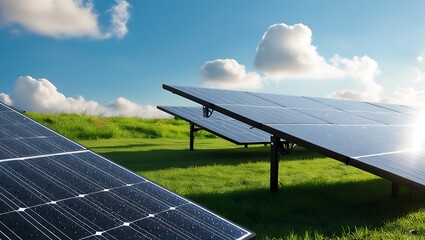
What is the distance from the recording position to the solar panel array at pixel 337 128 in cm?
706

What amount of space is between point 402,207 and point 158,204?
20.8 ft

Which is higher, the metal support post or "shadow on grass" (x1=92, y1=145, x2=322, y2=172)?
the metal support post

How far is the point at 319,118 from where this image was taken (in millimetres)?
10375

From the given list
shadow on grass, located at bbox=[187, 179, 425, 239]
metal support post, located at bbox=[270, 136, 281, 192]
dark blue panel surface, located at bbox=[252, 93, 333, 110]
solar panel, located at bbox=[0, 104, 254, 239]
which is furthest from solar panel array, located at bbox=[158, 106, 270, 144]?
solar panel, located at bbox=[0, 104, 254, 239]

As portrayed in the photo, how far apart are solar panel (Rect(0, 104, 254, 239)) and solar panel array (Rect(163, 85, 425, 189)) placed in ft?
11.9

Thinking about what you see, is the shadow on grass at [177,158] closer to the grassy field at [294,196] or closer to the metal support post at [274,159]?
the grassy field at [294,196]

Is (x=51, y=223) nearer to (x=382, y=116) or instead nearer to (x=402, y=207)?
(x=402, y=207)

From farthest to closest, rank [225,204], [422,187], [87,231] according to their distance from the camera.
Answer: [225,204], [422,187], [87,231]

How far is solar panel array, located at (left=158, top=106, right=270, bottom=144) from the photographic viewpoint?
50.9ft

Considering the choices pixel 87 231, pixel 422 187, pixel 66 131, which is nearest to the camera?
pixel 87 231

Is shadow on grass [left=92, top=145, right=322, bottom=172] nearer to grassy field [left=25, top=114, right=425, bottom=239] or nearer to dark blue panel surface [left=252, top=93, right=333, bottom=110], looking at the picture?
grassy field [left=25, top=114, right=425, bottom=239]

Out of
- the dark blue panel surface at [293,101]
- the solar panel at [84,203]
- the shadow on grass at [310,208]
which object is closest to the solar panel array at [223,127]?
the dark blue panel surface at [293,101]

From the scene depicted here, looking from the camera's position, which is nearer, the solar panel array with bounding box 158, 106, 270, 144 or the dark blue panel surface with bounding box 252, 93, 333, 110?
the dark blue panel surface with bounding box 252, 93, 333, 110

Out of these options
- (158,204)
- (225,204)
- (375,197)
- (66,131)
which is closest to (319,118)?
(375,197)
